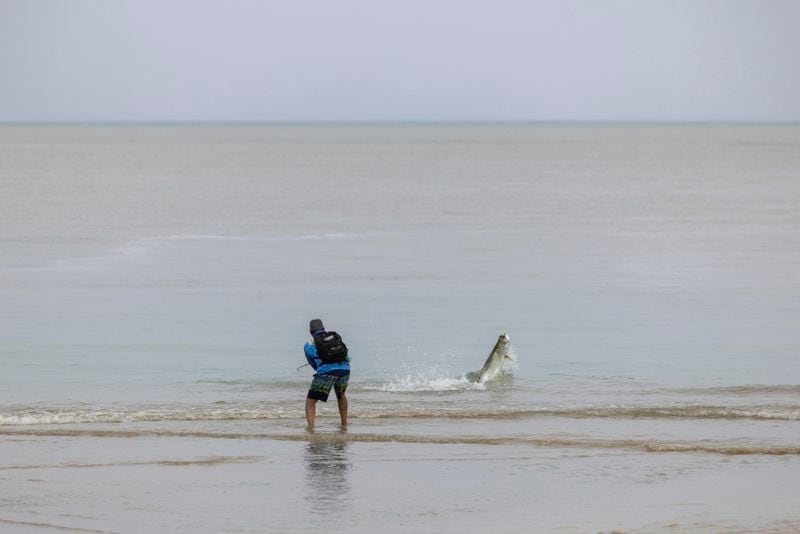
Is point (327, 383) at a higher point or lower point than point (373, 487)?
higher

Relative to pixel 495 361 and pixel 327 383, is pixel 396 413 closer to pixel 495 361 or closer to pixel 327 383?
pixel 327 383

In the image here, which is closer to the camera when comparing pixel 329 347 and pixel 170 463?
pixel 170 463

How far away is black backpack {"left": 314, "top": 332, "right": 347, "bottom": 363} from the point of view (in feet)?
47.5

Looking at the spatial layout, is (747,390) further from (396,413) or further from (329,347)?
(329,347)

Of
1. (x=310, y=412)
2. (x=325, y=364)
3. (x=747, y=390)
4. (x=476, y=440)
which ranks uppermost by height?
(x=325, y=364)

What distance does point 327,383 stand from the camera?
14625 millimetres

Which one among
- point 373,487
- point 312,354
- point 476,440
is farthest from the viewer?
point 312,354

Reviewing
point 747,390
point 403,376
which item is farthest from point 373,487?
point 747,390

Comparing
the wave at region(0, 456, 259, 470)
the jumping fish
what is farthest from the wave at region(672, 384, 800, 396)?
the wave at region(0, 456, 259, 470)

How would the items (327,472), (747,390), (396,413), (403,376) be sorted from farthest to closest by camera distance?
(403,376)
(747,390)
(396,413)
(327,472)

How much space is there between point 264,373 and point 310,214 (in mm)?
33317

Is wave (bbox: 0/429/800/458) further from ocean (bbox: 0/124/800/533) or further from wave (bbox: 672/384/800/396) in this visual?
wave (bbox: 672/384/800/396)

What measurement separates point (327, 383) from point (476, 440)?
1700 mm

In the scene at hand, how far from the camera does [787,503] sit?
451 inches
